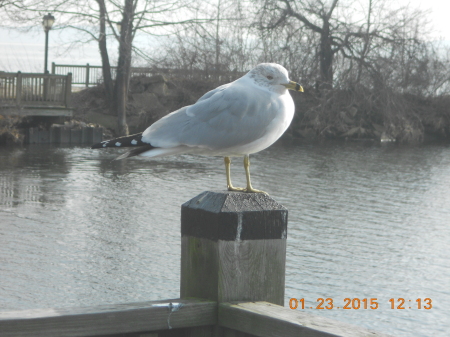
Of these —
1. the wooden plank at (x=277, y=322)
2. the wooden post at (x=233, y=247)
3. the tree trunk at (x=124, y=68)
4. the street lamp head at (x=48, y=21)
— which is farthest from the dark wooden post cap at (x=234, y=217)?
the street lamp head at (x=48, y=21)

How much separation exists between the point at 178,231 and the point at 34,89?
14427 millimetres

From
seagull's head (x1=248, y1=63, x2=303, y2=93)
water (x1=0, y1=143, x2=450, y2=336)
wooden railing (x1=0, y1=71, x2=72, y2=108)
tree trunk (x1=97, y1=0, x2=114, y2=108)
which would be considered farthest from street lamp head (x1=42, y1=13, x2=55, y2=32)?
seagull's head (x1=248, y1=63, x2=303, y2=93)

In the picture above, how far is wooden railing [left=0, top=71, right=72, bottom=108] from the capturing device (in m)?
22.7

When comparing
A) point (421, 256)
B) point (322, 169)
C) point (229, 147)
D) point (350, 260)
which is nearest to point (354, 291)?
point (350, 260)

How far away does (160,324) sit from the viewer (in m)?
2.31

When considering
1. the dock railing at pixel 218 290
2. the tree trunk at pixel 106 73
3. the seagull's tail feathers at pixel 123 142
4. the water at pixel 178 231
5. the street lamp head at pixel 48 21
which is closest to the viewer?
the dock railing at pixel 218 290

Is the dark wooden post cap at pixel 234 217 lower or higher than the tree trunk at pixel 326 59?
lower

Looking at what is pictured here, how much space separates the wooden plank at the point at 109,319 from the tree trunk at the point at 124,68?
24.8m

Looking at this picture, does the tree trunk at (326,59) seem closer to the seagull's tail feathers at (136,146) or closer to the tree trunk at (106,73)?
the tree trunk at (106,73)

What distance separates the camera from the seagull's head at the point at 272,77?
381 cm

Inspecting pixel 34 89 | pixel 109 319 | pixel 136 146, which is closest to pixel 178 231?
pixel 136 146

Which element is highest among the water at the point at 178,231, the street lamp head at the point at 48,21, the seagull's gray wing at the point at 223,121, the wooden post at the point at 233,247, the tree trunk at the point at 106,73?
the street lamp head at the point at 48,21

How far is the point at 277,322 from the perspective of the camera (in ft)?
7.16

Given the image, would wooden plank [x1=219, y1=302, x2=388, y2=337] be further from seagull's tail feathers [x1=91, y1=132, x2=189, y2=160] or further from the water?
the water
